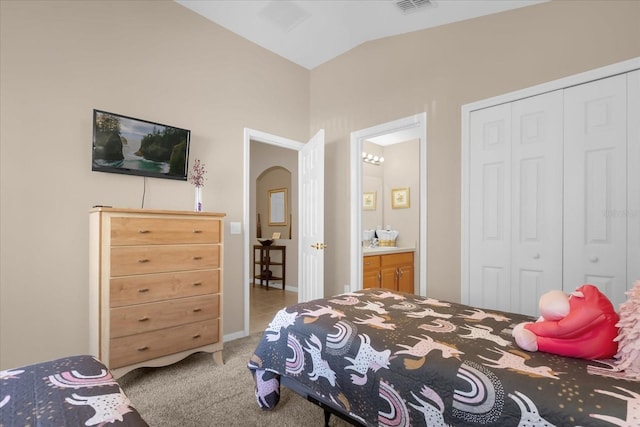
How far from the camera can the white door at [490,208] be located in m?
2.60

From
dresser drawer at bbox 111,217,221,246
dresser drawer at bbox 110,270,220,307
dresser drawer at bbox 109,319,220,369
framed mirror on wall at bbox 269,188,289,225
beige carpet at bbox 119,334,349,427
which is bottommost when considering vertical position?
beige carpet at bbox 119,334,349,427

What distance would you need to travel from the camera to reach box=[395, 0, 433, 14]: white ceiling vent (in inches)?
109

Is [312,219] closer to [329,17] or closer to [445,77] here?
[445,77]

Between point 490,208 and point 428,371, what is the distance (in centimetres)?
191

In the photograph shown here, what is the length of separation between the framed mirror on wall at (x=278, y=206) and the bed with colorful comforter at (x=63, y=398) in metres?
5.20

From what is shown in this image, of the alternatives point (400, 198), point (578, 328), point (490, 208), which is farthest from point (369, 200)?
point (578, 328)

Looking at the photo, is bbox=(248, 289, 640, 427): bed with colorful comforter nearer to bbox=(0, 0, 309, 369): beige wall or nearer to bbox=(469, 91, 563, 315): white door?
bbox=(469, 91, 563, 315): white door

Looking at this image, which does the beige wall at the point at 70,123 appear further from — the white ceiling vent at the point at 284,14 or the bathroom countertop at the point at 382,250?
the bathroom countertop at the point at 382,250

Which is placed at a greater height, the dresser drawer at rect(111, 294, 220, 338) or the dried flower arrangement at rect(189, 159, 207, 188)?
the dried flower arrangement at rect(189, 159, 207, 188)

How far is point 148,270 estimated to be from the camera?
2312 millimetres

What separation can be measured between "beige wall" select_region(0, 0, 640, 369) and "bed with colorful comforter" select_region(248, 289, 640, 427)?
4.82 ft

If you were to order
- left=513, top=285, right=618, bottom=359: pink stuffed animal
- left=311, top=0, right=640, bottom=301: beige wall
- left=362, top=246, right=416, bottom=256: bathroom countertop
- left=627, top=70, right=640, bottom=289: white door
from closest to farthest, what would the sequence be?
left=513, top=285, right=618, bottom=359: pink stuffed animal → left=627, top=70, right=640, bottom=289: white door → left=311, top=0, right=640, bottom=301: beige wall → left=362, top=246, right=416, bottom=256: bathroom countertop

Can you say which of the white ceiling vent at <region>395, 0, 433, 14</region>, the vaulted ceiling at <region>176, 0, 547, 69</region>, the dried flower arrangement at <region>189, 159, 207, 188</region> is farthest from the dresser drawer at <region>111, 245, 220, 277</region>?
the white ceiling vent at <region>395, 0, 433, 14</region>

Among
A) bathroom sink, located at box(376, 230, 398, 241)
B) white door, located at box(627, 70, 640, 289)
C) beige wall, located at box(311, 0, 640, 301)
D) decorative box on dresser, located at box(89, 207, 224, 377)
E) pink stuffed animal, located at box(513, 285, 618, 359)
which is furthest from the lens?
bathroom sink, located at box(376, 230, 398, 241)
